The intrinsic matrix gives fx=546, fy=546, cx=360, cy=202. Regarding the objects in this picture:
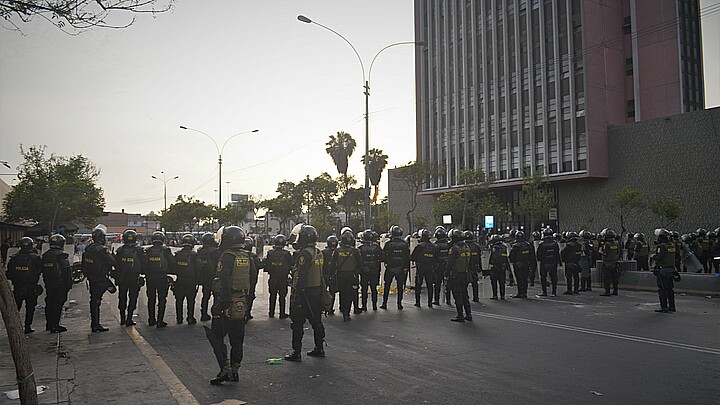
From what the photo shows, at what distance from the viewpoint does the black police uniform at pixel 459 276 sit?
1109 centimetres

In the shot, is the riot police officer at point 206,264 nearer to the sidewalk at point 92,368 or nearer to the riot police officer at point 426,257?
the sidewalk at point 92,368

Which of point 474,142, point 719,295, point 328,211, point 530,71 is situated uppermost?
point 530,71

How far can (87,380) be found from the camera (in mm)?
6473

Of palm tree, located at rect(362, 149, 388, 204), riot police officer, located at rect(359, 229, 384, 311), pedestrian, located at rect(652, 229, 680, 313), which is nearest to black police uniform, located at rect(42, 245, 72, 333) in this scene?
riot police officer, located at rect(359, 229, 384, 311)

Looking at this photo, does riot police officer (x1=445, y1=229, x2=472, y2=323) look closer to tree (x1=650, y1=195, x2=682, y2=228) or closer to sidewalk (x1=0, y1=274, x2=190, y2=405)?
sidewalk (x1=0, y1=274, x2=190, y2=405)

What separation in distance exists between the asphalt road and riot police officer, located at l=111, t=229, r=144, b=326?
49cm

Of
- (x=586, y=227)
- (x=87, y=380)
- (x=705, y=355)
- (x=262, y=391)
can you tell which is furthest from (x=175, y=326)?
(x=586, y=227)

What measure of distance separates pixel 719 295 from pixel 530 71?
96.2ft

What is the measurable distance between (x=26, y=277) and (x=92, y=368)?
4.35 metres

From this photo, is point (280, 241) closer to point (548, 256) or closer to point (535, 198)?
point (548, 256)

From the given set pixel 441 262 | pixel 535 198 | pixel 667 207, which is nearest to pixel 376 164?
pixel 535 198

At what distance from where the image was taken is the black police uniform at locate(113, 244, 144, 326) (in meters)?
10.8

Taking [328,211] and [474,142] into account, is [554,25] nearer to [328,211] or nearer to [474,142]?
[474,142]

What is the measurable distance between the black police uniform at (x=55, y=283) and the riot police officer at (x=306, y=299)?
516cm
